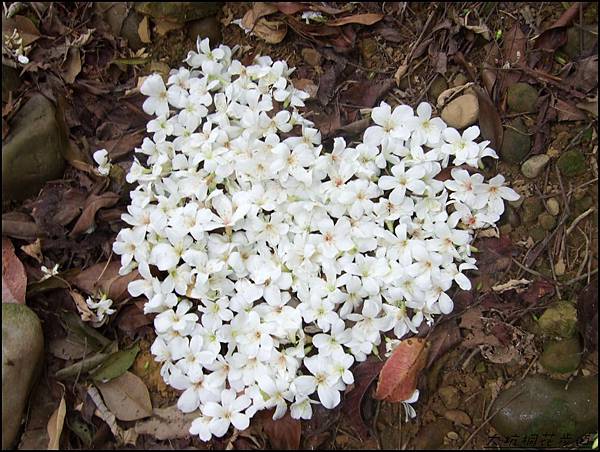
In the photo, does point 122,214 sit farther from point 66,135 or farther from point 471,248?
point 471,248

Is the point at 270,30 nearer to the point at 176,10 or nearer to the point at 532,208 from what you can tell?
the point at 176,10

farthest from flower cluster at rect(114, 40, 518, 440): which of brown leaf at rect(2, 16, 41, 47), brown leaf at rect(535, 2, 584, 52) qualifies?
brown leaf at rect(2, 16, 41, 47)

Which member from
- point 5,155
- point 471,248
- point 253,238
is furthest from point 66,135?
point 471,248

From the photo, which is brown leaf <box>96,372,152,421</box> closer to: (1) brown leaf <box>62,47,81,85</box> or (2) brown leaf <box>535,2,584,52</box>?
(1) brown leaf <box>62,47,81,85</box>

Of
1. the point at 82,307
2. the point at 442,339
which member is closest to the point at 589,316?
the point at 442,339

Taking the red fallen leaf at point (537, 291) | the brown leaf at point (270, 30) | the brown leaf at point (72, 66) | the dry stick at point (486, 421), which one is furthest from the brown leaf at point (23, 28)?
the dry stick at point (486, 421)

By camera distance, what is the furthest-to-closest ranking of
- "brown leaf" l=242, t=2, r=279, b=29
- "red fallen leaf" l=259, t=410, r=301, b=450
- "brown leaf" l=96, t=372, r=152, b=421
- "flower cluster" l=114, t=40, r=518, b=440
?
1. "brown leaf" l=242, t=2, r=279, b=29
2. "brown leaf" l=96, t=372, r=152, b=421
3. "red fallen leaf" l=259, t=410, r=301, b=450
4. "flower cluster" l=114, t=40, r=518, b=440

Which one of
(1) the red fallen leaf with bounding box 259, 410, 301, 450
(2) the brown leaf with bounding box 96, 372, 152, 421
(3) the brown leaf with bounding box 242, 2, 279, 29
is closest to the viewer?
(1) the red fallen leaf with bounding box 259, 410, 301, 450
